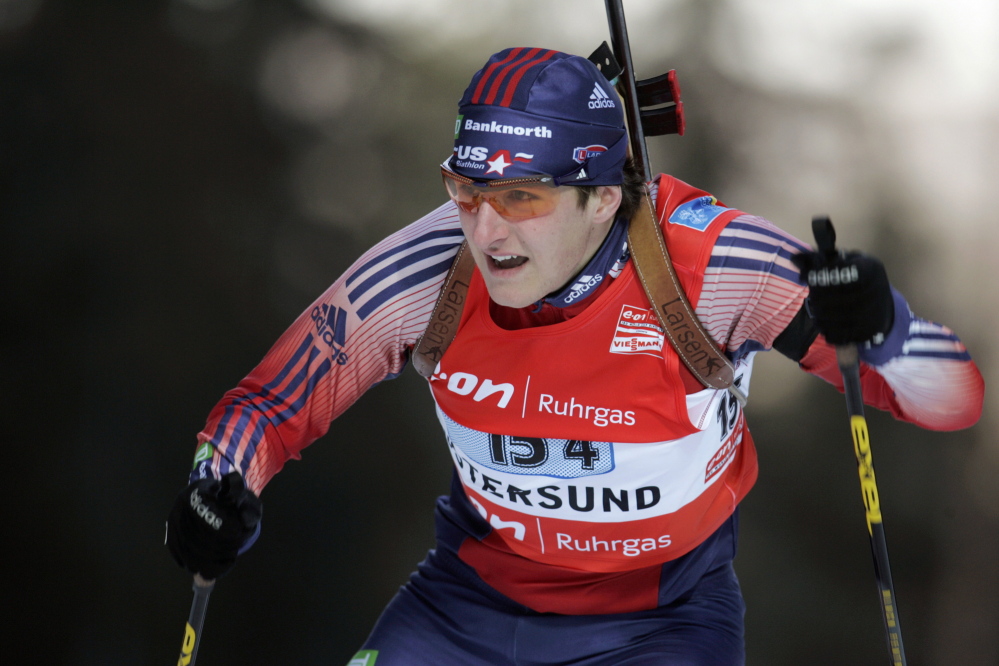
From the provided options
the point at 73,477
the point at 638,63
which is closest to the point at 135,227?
the point at 73,477

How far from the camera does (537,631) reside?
Answer: 77.7 inches

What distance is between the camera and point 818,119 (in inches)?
141

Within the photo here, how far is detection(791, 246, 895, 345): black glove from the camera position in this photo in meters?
1.56

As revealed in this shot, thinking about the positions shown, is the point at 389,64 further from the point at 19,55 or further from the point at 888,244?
the point at 888,244

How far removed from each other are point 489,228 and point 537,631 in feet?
2.71

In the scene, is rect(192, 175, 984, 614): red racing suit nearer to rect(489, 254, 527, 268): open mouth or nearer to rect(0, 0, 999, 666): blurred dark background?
rect(489, 254, 527, 268): open mouth

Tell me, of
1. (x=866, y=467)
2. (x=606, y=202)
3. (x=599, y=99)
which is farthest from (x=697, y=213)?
(x=866, y=467)

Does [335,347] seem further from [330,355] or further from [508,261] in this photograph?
[508,261]

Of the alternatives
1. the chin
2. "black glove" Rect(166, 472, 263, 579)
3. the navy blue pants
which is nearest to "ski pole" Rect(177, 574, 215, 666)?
"black glove" Rect(166, 472, 263, 579)

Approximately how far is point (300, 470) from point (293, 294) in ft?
2.27

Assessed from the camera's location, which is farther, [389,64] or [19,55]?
[389,64]

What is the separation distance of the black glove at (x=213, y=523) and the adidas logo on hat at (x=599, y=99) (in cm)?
91

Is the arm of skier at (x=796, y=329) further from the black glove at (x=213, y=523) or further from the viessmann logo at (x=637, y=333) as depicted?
the black glove at (x=213, y=523)

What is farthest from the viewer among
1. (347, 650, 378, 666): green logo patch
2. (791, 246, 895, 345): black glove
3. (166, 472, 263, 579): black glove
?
(347, 650, 378, 666): green logo patch
